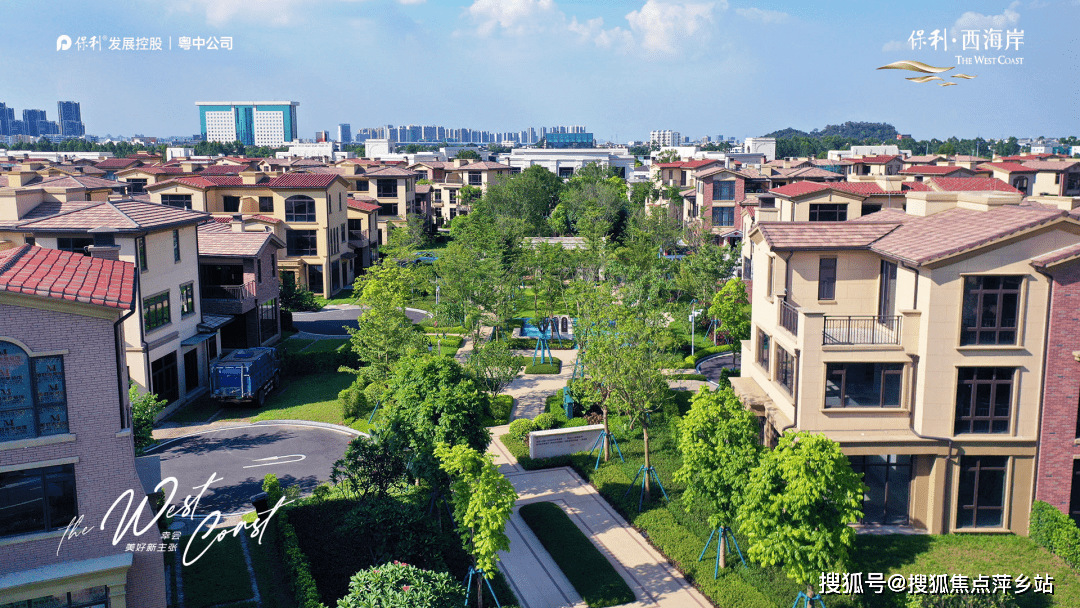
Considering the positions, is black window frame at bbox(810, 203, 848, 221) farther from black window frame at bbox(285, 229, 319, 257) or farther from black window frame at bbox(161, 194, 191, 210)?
black window frame at bbox(161, 194, 191, 210)

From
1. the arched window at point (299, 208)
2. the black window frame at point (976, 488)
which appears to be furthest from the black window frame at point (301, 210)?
the black window frame at point (976, 488)

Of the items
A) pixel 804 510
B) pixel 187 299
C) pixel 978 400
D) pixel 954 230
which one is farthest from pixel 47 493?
pixel 954 230

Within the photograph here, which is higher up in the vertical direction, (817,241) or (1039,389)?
(817,241)

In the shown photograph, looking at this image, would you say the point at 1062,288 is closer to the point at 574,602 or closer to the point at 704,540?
the point at 704,540

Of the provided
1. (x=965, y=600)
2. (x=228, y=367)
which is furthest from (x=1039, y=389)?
(x=228, y=367)

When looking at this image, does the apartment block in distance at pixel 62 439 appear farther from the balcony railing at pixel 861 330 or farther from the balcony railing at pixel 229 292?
the balcony railing at pixel 229 292

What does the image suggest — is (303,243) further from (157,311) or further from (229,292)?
(157,311)
